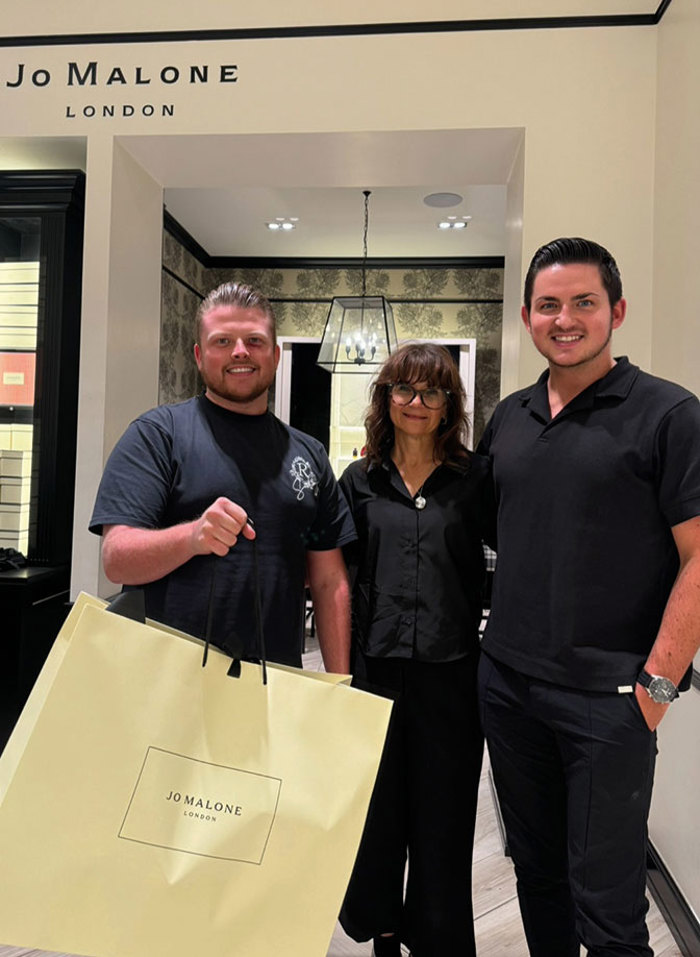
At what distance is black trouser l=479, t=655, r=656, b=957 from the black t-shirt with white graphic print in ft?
1.56

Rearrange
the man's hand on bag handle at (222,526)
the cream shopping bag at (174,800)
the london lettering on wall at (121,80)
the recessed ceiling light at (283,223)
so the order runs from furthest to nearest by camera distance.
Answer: the recessed ceiling light at (283,223) < the london lettering on wall at (121,80) < the man's hand on bag handle at (222,526) < the cream shopping bag at (174,800)

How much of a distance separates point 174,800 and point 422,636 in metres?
0.70

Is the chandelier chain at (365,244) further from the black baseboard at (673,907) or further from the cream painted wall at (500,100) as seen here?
the black baseboard at (673,907)

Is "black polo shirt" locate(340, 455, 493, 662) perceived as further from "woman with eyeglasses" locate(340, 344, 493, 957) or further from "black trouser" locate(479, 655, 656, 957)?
"black trouser" locate(479, 655, 656, 957)

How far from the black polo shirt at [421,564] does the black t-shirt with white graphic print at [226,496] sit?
6.0 inches

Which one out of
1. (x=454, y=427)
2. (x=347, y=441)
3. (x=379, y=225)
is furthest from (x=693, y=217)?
(x=347, y=441)

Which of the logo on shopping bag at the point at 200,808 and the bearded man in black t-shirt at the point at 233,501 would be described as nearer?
the logo on shopping bag at the point at 200,808

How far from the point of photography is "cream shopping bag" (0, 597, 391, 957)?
0.82 m

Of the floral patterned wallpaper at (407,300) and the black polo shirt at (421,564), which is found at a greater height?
the floral patterned wallpaper at (407,300)

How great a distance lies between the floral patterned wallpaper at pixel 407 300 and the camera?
5.79 metres

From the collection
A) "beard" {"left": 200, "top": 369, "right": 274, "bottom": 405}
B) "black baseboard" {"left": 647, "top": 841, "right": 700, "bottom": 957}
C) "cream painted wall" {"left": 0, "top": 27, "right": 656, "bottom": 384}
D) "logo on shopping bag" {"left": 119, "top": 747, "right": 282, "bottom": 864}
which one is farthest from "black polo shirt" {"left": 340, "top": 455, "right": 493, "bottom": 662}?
"black baseboard" {"left": 647, "top": 841, "right": 700, "bottom": 957}

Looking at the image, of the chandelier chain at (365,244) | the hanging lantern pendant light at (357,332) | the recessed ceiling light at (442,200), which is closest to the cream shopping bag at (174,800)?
the hanging lantern pendant light at (357,332)

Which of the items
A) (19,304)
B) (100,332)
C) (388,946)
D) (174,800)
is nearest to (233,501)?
(174,800)

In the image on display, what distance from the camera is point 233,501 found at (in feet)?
4.27
